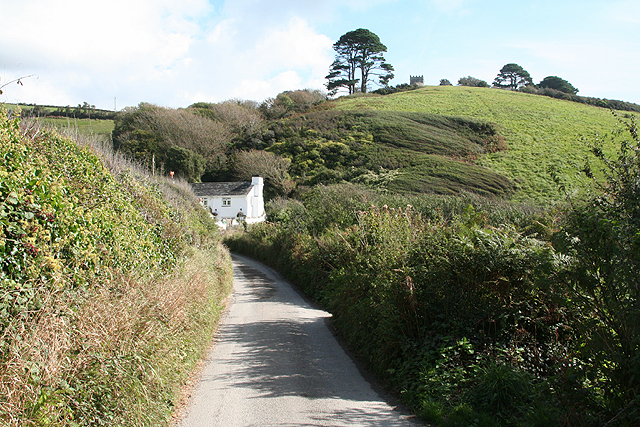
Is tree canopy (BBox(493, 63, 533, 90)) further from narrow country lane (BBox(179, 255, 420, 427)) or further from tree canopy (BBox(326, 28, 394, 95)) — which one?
narrow country lane (BBox(179, 255, 420, 427))

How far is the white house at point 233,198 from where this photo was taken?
2108 inches

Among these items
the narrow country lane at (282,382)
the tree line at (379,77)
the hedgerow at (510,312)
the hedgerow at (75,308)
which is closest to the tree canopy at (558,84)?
the tree line at (379,77)

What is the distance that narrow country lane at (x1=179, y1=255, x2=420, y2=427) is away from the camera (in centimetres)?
599

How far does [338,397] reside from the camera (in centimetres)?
685

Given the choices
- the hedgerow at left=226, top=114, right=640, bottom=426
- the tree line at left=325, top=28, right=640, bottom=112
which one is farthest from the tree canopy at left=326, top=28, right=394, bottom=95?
the hedgerow at left=226, top=114, right=640, bottom=426

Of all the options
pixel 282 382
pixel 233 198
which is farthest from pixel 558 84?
pixel 282 382

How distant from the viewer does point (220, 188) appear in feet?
181

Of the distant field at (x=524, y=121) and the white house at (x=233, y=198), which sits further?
the white house at (x=233, y=198)

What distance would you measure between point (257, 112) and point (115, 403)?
250ft

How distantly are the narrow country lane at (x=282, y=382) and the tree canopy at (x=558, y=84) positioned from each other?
320ft

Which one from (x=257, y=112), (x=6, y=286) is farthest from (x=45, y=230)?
(x=257, y=112)

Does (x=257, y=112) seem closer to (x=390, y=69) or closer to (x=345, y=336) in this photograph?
(x=390, y=69)

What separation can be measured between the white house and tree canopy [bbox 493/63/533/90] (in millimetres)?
68551

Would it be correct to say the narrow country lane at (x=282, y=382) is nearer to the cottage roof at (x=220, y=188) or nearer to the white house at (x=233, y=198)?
the white house at (x=233, y=198)
